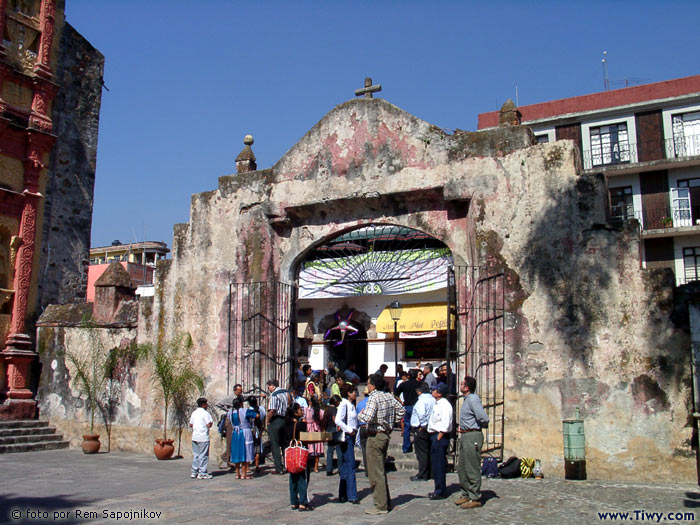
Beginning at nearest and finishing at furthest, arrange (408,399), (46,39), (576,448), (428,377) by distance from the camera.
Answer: (576,448)
(408,399)
(428,377)
(46,39)

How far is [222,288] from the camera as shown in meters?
11.8

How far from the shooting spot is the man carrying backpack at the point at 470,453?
23.8ft

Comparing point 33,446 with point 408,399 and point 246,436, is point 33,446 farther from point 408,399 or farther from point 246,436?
point 408,399

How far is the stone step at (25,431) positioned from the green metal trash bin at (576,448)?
9823 mm

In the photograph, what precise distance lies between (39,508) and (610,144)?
2259 cm

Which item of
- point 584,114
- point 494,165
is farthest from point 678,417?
point 584,114

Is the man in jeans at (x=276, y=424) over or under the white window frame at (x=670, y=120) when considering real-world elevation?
under

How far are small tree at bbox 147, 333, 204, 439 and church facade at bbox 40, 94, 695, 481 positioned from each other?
0.20m

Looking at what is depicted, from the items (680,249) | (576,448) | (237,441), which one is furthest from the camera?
(680,249)

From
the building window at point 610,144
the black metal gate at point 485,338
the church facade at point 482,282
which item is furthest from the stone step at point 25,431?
the building window at point 610,144

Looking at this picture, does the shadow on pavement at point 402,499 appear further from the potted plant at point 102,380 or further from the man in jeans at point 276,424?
the potted plant at point 102,380

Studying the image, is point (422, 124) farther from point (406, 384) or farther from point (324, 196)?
point (406, 384)

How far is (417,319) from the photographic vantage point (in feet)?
67.2

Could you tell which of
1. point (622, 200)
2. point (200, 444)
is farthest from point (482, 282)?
point (622, 200)
